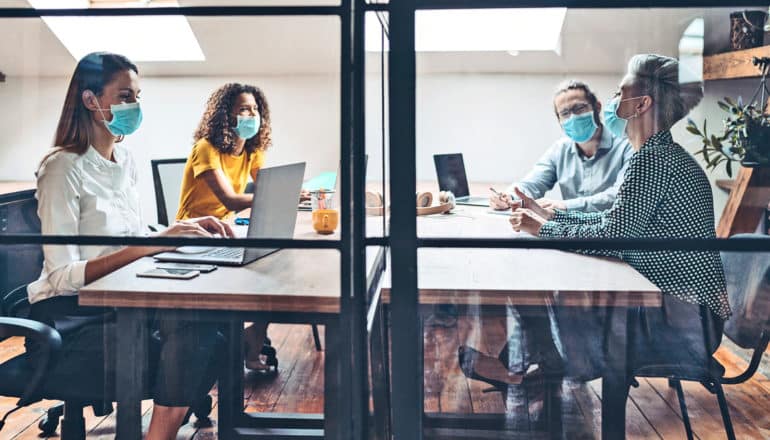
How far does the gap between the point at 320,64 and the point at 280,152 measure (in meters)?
0.22

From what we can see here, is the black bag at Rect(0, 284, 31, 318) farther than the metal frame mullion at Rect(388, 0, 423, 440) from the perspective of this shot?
Yes

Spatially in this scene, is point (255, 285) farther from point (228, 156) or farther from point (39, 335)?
point (39, 335)

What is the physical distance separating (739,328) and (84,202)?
1.58 metres

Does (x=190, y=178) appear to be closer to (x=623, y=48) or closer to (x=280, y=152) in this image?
(x=280, y=152)

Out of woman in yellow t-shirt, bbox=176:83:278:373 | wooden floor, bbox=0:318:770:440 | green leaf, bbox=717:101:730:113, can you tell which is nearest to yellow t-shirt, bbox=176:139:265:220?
woman in yellow t-shirt, bbox=176:83:278:373

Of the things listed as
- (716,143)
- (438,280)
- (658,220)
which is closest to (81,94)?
(438,280)

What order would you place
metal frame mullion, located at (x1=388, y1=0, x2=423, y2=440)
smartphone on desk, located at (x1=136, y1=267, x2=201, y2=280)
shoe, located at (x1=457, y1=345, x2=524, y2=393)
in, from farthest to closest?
shoe, located at (x1=457, y1=345, x2=524, y2=393) < smartphone on desk, located at (x1=136, y1=267, x2=201, y2=280) < metal frame mullion, located at (x1=388, y1=0, x2=423, y2=440)

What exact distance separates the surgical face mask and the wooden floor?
51 centimetres

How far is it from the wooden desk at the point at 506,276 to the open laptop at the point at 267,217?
0.27 metres

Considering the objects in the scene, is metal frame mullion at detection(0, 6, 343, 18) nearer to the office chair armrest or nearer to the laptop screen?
the laptop screen

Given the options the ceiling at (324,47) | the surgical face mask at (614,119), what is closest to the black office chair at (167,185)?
the ceiling at (324,47)

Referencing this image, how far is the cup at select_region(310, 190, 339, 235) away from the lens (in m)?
1.36

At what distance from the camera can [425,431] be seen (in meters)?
1.43

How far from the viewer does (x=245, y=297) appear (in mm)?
1414
